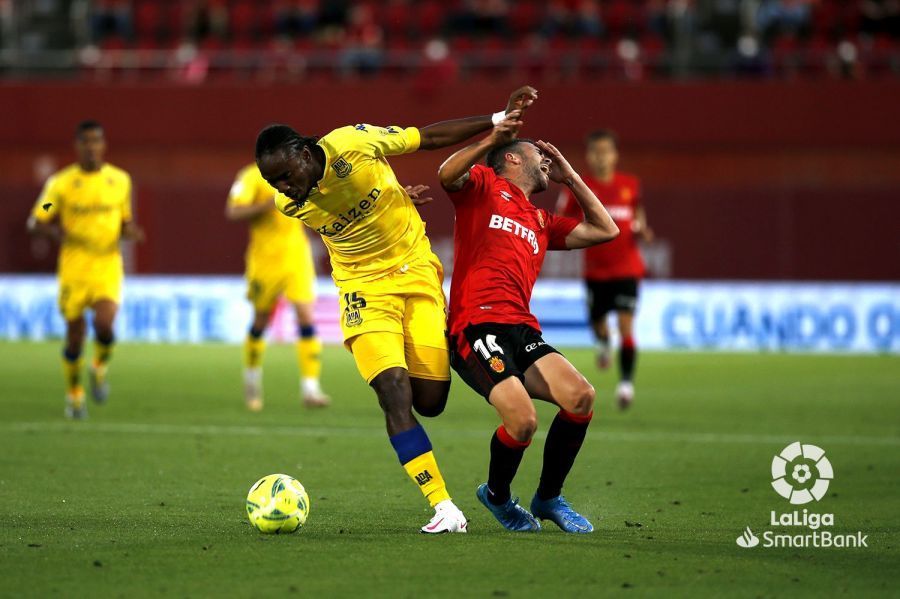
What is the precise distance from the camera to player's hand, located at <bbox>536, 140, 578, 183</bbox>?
7559 millimetres

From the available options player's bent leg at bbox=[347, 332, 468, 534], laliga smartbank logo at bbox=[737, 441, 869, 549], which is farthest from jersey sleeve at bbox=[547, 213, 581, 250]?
laliga smartbank logo at bbox=[737, 441, 869, 549]

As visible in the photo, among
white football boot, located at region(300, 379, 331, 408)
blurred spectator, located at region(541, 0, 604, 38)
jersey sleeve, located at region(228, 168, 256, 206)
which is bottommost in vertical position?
white football boot, located at region(300, 379, 331, 408)

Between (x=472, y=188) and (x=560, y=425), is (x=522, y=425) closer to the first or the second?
(x=560, y=425)

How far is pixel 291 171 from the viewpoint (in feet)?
23.5

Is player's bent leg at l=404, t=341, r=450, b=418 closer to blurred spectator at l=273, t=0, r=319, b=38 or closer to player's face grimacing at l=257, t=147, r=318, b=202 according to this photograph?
player's face grimacing at l=257, t=147, r=318, b=202

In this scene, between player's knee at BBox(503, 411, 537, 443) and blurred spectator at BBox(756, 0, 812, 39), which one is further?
blurred spectator at BBox(756, 0, 812, 39)

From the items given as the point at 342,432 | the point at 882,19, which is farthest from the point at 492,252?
the point at 882,19

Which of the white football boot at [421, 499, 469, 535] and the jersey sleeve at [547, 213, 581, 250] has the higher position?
the jersey sleeve at [547, 213, 581, 250]

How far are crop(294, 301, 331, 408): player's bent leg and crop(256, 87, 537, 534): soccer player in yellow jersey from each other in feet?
20.8

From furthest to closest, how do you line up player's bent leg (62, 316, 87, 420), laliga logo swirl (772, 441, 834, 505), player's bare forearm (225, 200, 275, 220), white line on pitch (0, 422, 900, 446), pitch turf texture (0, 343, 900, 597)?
1. player's bare forearm (225, 200, 275, 220)
2. player's bent leg (62, 316, 87, 420)
3. white line on pitch (0, 422, 900, 446)
4. laliga logo swirl (772, 441, 834, 505)
5. pitch turf texture (0, 343, 900, 597)

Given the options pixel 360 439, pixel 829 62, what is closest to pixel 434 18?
pixel 829 62

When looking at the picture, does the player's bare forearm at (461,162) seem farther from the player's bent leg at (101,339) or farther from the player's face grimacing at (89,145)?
the player's bent leg at (101,339)

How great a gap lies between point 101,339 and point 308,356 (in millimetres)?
1948

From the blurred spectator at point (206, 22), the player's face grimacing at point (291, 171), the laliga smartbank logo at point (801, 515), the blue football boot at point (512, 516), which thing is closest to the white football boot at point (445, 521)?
the blue football boot at point (512, 516)
